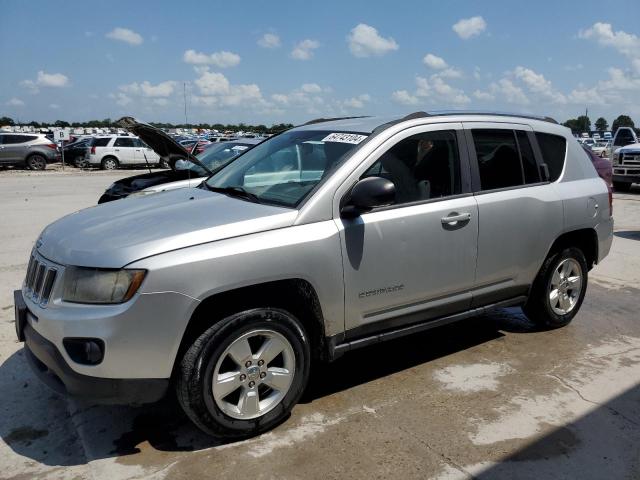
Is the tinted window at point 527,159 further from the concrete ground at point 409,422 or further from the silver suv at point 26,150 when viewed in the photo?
the silver suv at point 26,150

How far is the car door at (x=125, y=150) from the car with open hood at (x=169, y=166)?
19.7m

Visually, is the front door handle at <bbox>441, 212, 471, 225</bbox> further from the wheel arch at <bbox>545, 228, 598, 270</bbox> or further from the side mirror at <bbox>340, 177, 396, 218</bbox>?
the wheel arch at <bbox>545, 228, 598, 270</bbox>

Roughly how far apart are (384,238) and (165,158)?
5343 millimetres

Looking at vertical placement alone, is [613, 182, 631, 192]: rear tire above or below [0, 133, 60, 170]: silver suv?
below

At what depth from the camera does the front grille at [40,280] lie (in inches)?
119

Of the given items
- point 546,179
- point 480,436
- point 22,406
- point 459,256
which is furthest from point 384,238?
point 22,406

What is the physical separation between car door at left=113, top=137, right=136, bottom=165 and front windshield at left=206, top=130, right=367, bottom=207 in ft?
81.3

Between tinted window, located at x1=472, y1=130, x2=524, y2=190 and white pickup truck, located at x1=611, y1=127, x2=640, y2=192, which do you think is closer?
tinted window, located at x1=472, y1=130, x2=524, y2=190

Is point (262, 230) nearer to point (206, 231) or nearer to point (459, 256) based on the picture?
point (206, 231)

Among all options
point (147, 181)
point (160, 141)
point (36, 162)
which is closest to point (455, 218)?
point (160, 141)

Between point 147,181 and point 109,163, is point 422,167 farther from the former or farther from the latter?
point 109,163

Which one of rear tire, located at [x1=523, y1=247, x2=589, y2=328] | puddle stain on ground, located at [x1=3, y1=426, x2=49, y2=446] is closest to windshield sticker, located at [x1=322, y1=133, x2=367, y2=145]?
rear tire, located at [x1=523, y1=247, x2=589, y2=328]

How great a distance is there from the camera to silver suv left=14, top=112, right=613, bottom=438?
284 centimetres

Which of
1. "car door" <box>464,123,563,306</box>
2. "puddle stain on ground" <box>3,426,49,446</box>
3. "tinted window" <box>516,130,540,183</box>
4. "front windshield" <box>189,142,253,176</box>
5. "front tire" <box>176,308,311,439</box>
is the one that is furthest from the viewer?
"front windshield" <box>189,142,253,176</box>
